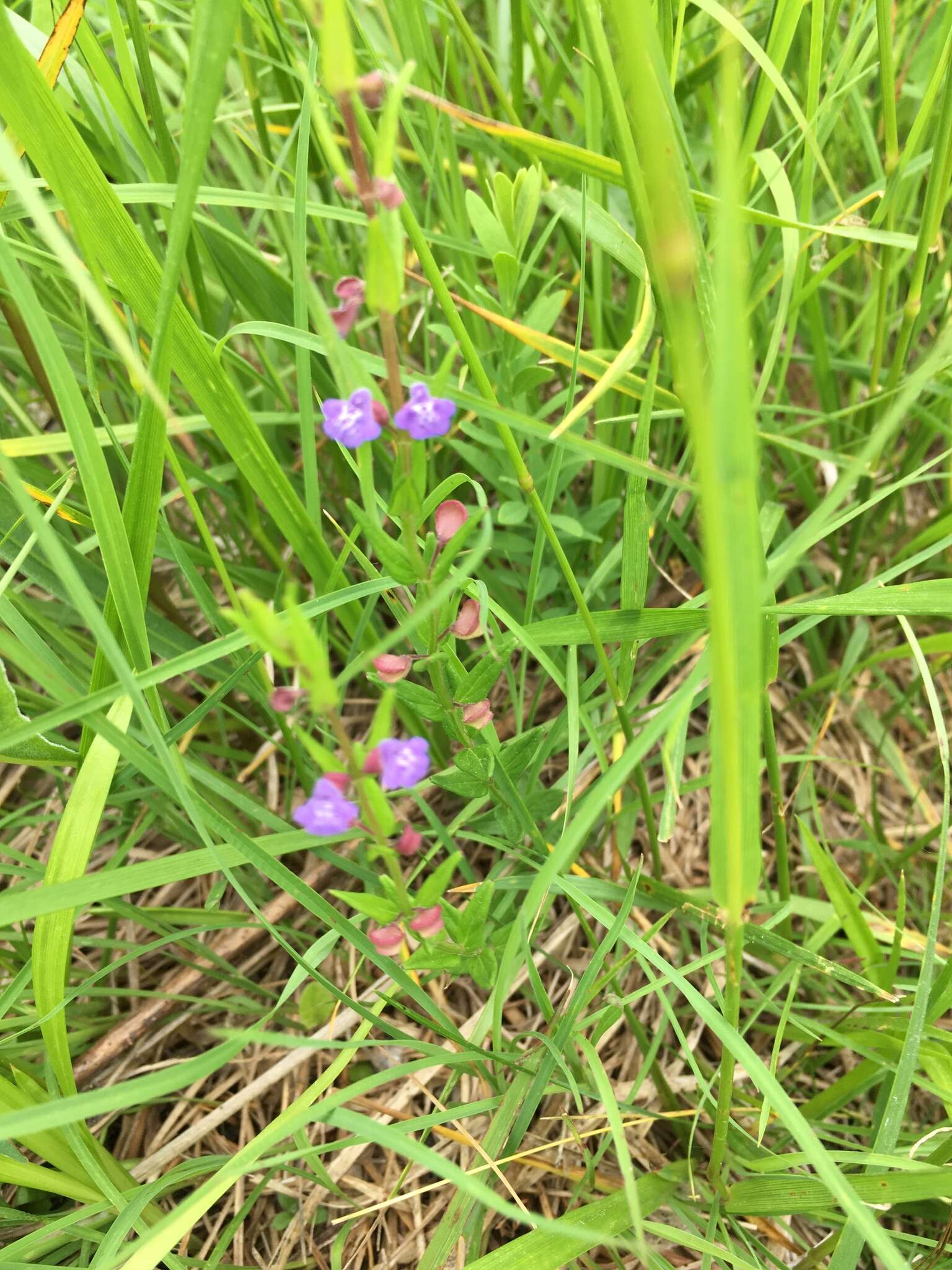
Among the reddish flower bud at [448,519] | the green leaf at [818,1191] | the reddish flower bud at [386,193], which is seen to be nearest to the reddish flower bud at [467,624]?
the reddish flower bud at [448,519]

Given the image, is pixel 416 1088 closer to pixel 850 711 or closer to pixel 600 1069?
pixel 600 1069

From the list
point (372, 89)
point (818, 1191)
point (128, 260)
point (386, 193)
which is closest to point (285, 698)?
point (386, 193)

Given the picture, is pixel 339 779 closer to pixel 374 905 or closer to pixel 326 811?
pixel 326 811

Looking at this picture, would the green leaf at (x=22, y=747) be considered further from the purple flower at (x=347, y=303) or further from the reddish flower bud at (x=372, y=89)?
the reddish flower bud at (x=372, y=89)

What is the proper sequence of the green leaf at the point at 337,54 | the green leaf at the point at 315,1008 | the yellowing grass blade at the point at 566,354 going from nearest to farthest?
the green leaf at the point at 337,54 < the yellowing grass blade at the point at 566,354 < the green leaf at the point at 315,1008

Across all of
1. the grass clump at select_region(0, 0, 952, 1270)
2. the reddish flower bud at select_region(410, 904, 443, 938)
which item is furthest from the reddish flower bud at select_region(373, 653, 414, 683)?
the reddish flower bud at select_region(410, 904, 443, 938)

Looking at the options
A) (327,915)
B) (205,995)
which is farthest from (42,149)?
(205,995)
